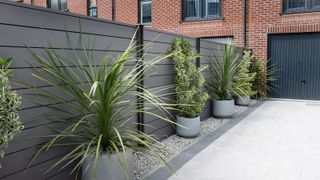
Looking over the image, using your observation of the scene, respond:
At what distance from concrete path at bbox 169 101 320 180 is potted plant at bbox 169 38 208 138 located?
475 millimetres

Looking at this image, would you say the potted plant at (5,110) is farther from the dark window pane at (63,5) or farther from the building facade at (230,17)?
the dark window pane at (63,5)

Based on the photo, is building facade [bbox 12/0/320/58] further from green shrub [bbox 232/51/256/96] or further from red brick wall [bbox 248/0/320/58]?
green shrub [bbox 232/51/256/96]

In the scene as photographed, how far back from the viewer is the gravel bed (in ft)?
11.2

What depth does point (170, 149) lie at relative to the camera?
4105 millimetres

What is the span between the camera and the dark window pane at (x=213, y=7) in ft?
31.7

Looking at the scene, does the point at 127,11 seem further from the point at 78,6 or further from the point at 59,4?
the point at 59,4

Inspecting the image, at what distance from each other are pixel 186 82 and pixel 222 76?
1905mm

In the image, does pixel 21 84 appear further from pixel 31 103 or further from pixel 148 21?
pixel 148 21

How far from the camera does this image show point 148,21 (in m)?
11.0

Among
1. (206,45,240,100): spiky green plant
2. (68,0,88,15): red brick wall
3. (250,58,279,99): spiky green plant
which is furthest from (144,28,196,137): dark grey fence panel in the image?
(68,0,88,15): red brick wall

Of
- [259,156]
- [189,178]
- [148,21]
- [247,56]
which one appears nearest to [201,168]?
[189,178]

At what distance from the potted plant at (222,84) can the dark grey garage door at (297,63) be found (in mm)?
3047

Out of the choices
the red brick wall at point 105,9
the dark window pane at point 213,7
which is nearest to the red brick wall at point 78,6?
the red brick wall at point 105,9

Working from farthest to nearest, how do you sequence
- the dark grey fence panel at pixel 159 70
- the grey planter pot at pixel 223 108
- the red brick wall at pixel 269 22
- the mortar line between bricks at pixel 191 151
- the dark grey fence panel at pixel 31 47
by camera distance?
the red brick wall at pixel 269 22 < the grey planter pot at pixel 223 108 < the dark grey fence panel at pixel 159 70 < the mortar line between bricks at pixel 191 151 < the dark grey fence panel at pixel 31 47
